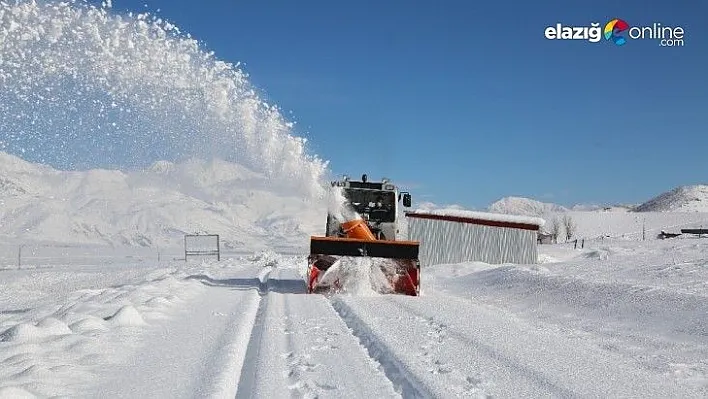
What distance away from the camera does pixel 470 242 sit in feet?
99.1

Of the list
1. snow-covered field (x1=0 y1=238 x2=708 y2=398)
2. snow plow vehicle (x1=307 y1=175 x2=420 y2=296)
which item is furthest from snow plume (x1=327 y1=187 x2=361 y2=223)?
snow-covered field (x1=0 y1=238 x2=708 y2=398)

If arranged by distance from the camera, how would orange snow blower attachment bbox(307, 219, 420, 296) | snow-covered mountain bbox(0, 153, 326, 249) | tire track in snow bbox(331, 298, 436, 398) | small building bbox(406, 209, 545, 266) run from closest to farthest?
tire track in snow bbox(331, 298, 436, 398) → orange snow blower attachment bbox(307, 219, 420, 296) → small building bbox(406, 209, 545, 266) → snow-covered mountain bbox(0, 153, 326, 249)

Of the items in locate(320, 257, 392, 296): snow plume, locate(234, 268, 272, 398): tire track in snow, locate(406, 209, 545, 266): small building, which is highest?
locate(406, 209, 545, 266): small building

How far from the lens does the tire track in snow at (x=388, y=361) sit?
562 centimetres

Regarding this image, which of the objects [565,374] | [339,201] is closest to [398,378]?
[565,374]

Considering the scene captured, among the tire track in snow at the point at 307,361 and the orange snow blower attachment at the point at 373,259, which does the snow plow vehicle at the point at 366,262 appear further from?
the tire track in snow at the point at 307,361

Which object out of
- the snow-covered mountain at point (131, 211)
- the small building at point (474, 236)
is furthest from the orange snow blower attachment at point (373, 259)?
the snow-covered mountain at point (131, 211)

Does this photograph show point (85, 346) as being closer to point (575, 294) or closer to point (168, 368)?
point (168, 368)

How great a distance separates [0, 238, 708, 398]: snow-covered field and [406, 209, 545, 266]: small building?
14.7 m

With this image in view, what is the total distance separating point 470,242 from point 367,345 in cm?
2305

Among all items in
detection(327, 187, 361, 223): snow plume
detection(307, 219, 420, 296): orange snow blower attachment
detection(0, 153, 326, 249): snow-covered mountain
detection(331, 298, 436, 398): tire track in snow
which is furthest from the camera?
detection(0, 153, 326, 249): snow-covered mountain

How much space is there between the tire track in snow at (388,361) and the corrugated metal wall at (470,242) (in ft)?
64.7

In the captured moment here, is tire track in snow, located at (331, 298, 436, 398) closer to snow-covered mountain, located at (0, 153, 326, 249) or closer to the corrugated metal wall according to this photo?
the corrugated metal wall

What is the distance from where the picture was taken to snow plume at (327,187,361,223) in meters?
16.2
